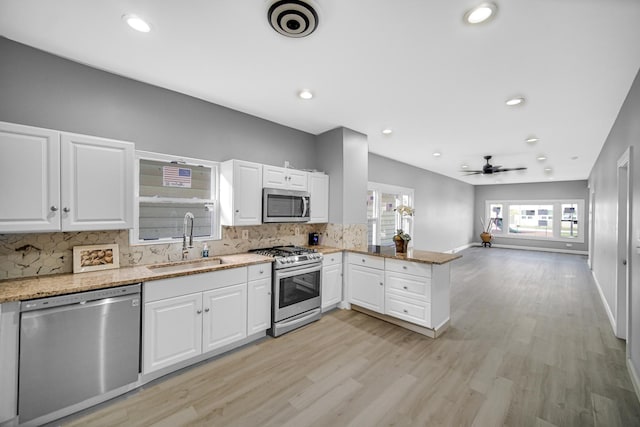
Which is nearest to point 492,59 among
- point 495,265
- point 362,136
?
point 362,136

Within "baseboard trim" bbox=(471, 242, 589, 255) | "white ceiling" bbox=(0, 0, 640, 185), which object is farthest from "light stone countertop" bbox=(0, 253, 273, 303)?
"baseboard trim" bbox=(471, 242, 589, 255)

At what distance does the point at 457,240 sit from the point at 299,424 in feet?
31.7

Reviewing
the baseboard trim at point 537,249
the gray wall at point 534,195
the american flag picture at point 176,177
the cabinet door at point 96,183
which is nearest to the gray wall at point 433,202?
the gray wall at point 534,195

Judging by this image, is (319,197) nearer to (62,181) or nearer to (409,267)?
(409,267)

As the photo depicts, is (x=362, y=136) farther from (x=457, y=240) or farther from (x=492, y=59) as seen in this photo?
(x=457, y=240)

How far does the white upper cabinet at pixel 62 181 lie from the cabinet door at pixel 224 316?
1048mm

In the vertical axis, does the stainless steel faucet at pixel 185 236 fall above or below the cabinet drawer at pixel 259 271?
above

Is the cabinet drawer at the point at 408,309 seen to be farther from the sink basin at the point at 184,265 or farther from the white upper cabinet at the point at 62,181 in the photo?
the white upper cabinet at the point at 62,181

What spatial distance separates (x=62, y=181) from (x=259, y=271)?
1858 millimetres

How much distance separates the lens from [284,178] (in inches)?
140

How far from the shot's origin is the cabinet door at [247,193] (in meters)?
3.12

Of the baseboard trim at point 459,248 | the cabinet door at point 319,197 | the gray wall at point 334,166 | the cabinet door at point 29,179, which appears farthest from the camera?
the baseboard trim at point 459,248

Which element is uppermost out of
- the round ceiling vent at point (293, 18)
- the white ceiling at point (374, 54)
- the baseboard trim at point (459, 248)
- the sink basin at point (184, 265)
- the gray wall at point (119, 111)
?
the white ceiling at point (374, 54)

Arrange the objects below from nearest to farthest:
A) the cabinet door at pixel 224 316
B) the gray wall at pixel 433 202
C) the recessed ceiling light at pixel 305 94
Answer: the cabinet door at pixel 224 316
the recessed ceiling light at pixel 305 94
the gray wall at pixel 433 202
